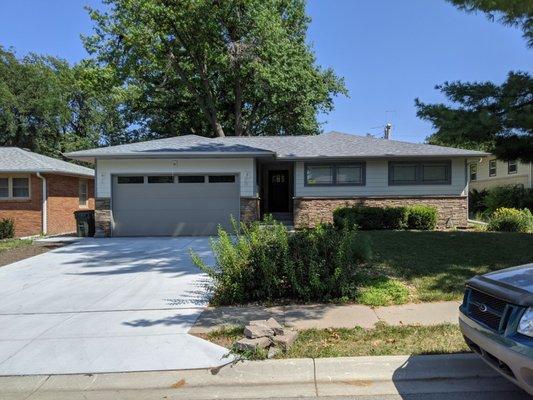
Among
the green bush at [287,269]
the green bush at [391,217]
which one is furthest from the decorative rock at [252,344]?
the green bush at [391,217]

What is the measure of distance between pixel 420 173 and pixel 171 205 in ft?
32.4

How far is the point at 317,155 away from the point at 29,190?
12272mm

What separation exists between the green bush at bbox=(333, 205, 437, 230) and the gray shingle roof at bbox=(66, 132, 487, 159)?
7.92 feet

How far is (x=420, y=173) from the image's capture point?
19328 mm

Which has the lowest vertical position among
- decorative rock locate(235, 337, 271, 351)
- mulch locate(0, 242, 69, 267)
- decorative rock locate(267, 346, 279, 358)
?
mulch locate(0, 242, 69, 267)

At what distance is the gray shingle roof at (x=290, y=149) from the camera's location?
1800 centimetres

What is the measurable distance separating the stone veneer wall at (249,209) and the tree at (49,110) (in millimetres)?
21743

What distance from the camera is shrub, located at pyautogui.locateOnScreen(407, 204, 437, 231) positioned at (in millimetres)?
17578

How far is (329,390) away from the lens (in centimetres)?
450

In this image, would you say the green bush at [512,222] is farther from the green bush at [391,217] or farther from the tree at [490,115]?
the tree at [490,115]

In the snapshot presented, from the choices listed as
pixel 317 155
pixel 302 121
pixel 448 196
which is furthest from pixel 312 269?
pixel 302 121

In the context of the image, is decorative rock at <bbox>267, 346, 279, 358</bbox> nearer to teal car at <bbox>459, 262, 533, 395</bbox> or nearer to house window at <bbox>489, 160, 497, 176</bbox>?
teal car at <bbox>459, 262, 533, 395</bbox>

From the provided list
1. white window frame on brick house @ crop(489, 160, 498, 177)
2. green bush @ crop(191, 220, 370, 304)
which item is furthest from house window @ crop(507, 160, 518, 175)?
green bush @ crop(191, 220, 370, 304)

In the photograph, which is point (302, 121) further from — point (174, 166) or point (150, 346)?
point (150, 346)
